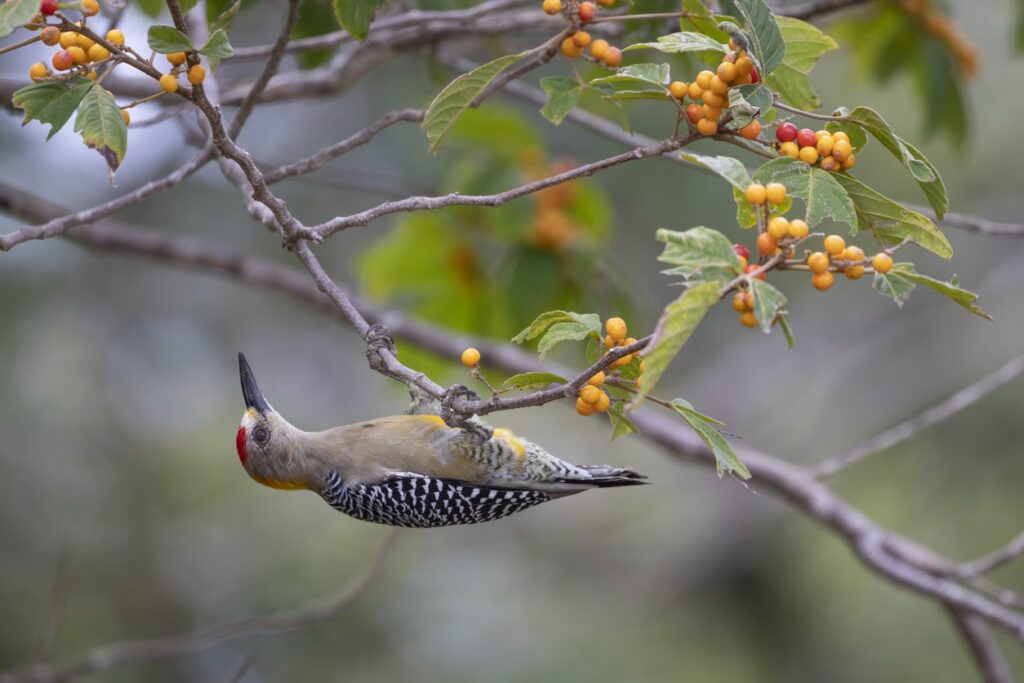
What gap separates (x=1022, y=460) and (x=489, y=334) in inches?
180

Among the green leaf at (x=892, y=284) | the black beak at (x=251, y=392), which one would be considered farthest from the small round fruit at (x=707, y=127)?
the black beak at (x=251, y=392)

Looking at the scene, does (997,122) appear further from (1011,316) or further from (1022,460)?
(1022,460)

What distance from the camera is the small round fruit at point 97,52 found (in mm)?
2078

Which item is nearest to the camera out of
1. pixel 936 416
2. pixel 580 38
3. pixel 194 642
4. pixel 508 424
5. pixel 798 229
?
pixel 798 229

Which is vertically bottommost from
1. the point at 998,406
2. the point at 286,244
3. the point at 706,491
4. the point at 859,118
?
the point at 706,491

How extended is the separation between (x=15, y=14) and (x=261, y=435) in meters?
2.07

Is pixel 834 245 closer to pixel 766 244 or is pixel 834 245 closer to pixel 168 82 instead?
pixel 766 244

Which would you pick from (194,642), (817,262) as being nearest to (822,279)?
(817,262)

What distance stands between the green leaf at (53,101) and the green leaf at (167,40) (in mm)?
176

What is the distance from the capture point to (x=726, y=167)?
1876 mm

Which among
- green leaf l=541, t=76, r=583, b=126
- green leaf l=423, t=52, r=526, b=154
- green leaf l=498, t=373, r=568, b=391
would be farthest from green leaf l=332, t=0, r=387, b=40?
green leaf l=498, t=373, r=568, b=391

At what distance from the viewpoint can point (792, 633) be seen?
388 inches

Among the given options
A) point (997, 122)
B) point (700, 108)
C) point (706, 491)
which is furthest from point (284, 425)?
point (997, 122)

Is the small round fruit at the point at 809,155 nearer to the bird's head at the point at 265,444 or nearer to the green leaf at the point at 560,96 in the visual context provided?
the green leaf at the point at 560,96
